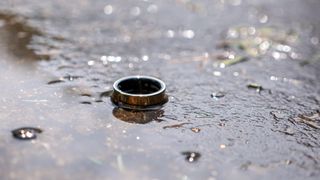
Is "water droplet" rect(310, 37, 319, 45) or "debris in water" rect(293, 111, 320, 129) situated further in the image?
"water droplet" rect(310, 37, 319, 45)

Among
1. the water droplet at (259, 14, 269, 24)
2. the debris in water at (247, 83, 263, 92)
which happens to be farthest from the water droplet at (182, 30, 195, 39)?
the debris in water at (247, 83, 263, 92)

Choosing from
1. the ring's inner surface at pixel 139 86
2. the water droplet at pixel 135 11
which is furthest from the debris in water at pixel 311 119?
the water droplet at pixel 135 11

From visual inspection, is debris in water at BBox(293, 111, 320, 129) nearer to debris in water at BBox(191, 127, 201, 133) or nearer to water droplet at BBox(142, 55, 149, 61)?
debris in water at BBox(191, 127, 201, 133)

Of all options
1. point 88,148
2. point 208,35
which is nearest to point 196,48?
point 208,35

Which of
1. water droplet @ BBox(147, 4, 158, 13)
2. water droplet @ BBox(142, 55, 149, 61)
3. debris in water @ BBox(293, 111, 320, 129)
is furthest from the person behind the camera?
water droplet @ BBox(147, 4, 158, 13)

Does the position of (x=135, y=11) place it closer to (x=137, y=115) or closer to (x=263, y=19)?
(x=263, y=19)

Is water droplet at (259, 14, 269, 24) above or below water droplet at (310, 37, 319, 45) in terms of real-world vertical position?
above

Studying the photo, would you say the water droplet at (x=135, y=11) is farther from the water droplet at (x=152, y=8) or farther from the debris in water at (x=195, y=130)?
the debris in water at (x=195, y=130)

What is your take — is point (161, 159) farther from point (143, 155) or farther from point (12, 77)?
point (12, 77)
